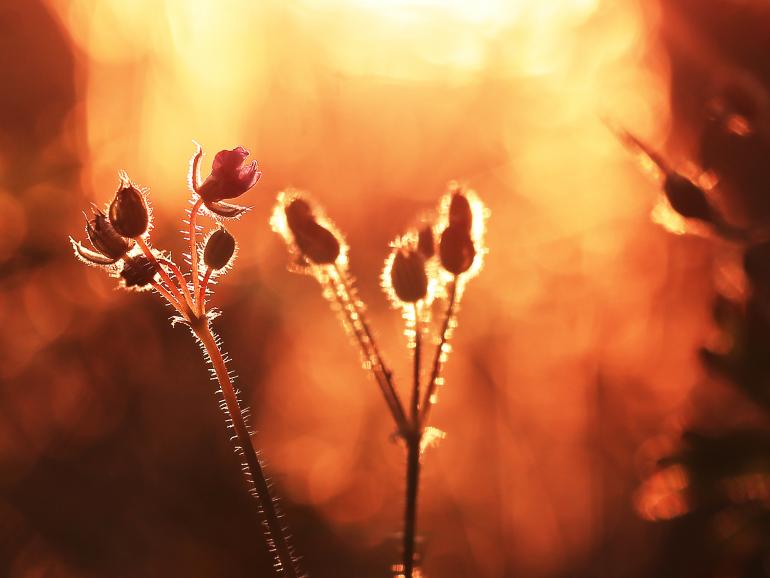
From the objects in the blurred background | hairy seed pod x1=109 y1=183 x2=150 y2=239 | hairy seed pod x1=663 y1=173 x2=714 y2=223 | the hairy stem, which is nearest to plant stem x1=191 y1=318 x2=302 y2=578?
Result: the hairy stem

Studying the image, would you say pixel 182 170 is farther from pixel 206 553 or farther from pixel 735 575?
pixel 735 575

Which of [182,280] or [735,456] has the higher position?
[182,280]

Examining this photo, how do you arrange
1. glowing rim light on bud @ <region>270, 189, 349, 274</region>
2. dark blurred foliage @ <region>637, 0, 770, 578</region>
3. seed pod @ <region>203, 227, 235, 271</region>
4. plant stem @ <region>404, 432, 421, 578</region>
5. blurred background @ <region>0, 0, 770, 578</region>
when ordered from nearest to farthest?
plant stem @ <region>404, 432, 421, 578</region> < seed pod @ <region>203, 227, 235, 271</region> < glowing rim light on bud @ <region>270, 189, 349, 274</region> < dark blurred foliage @ <region>637, 0, 770, 578</region> < blurred background @ <region>0, 0, 770, 578</region>

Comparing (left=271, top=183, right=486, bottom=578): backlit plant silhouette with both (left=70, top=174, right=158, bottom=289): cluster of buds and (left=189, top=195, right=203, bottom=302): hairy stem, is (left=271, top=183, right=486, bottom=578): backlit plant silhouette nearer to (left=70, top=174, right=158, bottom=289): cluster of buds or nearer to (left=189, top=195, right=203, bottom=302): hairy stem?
(left=189, top=195, right=203, bottom=302): hairy stem

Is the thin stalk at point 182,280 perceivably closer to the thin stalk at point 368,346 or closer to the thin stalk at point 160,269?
the thin stalk at point 160,269

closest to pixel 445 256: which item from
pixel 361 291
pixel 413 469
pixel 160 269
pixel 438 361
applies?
pixel 438 361

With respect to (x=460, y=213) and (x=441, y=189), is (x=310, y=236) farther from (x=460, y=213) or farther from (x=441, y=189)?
(x=441, y=189)
